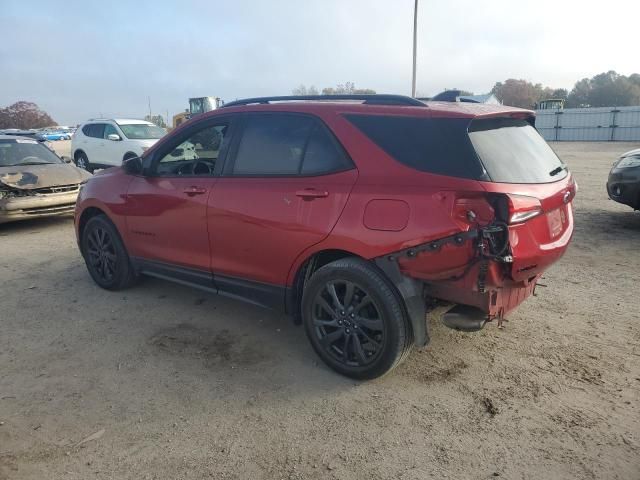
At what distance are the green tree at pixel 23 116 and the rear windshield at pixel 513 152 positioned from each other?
73299 mm

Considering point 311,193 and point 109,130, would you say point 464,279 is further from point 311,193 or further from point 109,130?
point 109,130

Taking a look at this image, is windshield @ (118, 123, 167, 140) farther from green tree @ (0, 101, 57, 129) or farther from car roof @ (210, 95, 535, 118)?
green tree @ (0, 101, 57, 129)

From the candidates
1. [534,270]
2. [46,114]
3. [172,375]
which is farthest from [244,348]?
[46,114]

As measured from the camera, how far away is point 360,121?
3.35 m

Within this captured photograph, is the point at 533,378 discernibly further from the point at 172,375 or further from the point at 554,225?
the point at 172,375

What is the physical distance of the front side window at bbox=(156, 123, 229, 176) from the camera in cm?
412

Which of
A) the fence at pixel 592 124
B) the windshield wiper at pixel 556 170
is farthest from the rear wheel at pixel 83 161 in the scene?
the fence at pixel 592 124

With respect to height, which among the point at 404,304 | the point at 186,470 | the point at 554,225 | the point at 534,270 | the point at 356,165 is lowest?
the point at 186,470

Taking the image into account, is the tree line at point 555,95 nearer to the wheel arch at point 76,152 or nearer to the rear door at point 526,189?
the wheel arch at point 76,152

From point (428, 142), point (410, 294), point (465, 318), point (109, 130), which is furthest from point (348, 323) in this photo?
point (109, 130)

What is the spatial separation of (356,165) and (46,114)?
283 feet

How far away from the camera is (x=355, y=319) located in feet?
10.8

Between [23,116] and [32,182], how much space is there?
7241 cm

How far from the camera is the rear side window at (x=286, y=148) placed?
3.43 meters
